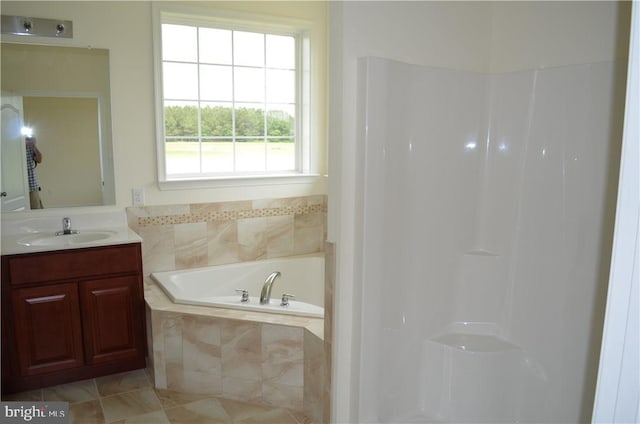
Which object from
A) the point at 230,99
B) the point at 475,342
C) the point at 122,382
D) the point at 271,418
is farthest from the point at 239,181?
the point at 475,342

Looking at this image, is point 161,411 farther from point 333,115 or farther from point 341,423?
point 333,115

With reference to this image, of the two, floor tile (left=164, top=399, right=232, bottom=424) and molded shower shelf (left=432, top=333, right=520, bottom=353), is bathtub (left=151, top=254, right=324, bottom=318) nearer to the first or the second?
floor tile (left=164, top=399, right=232, bottom=424)

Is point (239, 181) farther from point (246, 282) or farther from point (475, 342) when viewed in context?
point (475, 342)

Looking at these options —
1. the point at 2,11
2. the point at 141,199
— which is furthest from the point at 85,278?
the point at 2,11

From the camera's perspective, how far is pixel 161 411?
101 inches

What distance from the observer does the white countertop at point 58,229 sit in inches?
104

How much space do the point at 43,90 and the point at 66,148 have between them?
365 millimetres

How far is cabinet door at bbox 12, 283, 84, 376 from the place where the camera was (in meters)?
2.60

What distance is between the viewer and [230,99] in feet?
11.6

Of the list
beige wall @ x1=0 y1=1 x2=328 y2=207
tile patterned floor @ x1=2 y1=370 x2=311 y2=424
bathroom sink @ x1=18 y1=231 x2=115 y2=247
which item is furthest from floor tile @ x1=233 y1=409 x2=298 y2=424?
beige wall @ x1=0 y1=1 x2=328 y2=207

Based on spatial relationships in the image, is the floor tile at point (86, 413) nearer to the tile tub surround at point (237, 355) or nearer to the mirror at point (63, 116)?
the tile tub surround at point (237, 355)

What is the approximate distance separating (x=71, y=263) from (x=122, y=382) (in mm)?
774

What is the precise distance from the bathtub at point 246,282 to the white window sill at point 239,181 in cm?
58

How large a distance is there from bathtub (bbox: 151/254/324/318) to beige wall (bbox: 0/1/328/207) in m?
0.52
